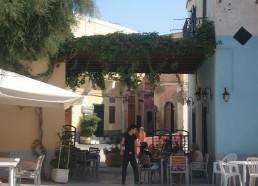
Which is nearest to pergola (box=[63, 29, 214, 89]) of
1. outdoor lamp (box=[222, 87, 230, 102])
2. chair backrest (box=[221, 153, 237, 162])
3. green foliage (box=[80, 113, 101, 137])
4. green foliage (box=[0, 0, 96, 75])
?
green foliage (box=[0, 0, 96, 75])

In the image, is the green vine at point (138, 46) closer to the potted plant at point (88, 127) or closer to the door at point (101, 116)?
the potted plant at point (88, 127)

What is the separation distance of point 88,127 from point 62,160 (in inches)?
735

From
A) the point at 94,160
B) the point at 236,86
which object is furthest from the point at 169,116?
the point at 236,86

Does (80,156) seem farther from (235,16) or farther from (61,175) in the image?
(235,16)

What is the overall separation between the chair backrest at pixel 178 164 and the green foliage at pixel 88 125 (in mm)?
19159

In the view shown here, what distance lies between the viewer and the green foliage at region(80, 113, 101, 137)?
31797mm

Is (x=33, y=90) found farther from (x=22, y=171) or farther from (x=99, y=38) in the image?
(x=99, y=38)

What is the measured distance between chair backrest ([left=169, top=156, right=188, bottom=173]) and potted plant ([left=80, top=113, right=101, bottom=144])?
1916 cm

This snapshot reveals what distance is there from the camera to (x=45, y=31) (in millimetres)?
12227

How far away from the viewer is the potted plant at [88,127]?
31.8 metres

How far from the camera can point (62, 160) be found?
13188 mm

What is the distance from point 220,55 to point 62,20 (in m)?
4.38

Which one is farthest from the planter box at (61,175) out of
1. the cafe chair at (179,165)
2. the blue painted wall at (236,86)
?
the blue painted wall at (236,86)

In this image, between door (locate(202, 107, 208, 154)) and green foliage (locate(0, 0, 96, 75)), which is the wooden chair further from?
door (locate(202, 107, 208, 154))
